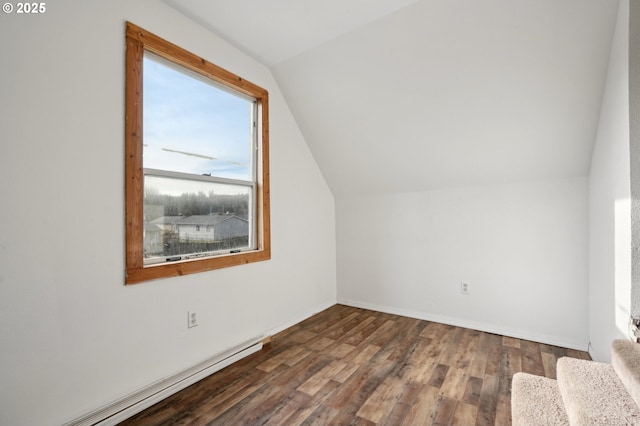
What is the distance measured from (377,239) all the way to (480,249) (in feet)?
3.58

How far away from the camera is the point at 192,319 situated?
204 cm

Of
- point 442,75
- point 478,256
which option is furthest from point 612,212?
point 442,75

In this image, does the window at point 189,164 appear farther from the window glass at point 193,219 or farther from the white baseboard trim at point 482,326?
the white baseboard trim at point 482,326

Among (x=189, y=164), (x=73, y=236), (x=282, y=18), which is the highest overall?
(x=282, y=18)

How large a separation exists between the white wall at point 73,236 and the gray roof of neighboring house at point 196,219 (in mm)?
324

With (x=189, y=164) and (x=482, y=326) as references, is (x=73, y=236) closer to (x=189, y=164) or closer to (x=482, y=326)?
(x=189, y=164)

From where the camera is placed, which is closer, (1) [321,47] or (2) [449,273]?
(1) [321,47]

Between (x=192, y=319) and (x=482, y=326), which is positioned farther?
(x=482, y=326)

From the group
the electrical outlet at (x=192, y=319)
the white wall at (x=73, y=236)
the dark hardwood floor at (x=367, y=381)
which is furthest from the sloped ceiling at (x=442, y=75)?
the electrical outlet at (x=192, y=319)

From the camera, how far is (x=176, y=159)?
2102 mm

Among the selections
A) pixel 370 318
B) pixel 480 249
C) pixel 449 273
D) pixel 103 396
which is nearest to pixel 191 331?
pixel 103 396

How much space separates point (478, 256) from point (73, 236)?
3.19m

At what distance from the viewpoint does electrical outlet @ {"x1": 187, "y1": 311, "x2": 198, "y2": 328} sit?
2.02 m

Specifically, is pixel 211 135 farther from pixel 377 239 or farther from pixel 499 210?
pixel 499 210
